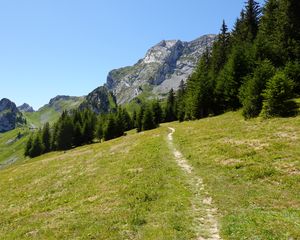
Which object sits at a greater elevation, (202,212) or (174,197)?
(174,197)

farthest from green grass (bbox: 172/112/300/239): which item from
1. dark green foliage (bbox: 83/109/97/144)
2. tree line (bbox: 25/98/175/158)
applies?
dark green foliage (bbox: 83/109/97/144)

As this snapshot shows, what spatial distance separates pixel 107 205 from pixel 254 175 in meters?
10.4

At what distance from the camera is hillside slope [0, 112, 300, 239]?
47.1ft

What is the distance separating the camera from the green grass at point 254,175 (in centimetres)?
1351

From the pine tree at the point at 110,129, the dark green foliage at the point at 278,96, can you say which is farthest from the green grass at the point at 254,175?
the pine tree at the point at 110,129

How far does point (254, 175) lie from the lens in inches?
845

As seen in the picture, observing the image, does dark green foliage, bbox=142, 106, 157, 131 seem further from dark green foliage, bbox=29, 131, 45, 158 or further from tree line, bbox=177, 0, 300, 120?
dark green foliage, bbox=29, 131, 45, 158

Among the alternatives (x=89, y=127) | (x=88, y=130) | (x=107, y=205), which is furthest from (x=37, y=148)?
(x=107, y=205)

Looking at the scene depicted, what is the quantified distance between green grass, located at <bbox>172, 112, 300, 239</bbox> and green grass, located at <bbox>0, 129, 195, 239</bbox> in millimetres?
2138

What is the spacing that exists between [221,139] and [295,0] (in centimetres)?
3694

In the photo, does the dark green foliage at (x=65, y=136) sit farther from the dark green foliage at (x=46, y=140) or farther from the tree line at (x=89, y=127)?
the dark green foliage at (x=46, y=140)

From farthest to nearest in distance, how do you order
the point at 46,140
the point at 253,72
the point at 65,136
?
the point at 46,140 < the point at 65,136 < the point at 253,72

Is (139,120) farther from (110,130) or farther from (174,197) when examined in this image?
(174,197)

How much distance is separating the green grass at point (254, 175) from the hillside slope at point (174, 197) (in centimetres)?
5
